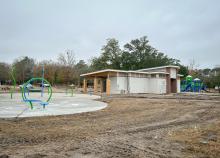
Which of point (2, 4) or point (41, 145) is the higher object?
point (2, 4)

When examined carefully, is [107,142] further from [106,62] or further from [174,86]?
[106,62]

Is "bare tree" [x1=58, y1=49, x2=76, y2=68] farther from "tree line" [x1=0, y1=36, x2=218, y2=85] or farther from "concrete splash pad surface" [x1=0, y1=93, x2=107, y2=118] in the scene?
"concrete splash pad surface" [x1=0, y1=93, x2=107, y2=118]

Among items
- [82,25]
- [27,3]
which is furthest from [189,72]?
[27,3]

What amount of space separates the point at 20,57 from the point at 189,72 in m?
54.5

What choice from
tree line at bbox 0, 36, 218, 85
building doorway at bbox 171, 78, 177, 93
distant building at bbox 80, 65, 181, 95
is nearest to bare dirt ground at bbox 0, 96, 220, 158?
distant building at bbox 80, 65, 181, 95

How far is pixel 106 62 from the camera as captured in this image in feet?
162

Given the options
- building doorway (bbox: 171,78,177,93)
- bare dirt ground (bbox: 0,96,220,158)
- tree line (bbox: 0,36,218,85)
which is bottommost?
bare dirt ground (bbox: 0,96,220,158)

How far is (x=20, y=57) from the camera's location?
5888 cm

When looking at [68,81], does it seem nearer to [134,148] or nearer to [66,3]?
[66,3]

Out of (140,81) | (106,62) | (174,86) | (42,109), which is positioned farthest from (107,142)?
(106,62)

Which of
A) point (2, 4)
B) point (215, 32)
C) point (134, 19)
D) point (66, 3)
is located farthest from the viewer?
point (215, 32)

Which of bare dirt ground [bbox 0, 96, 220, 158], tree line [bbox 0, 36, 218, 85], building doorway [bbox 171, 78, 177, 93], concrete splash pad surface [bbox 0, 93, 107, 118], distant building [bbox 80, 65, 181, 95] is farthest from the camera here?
→ tree line [bbox 0, 36, 218, 85]

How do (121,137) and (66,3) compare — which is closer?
(121,137)

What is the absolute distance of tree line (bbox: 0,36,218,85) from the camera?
49375 millimetres
